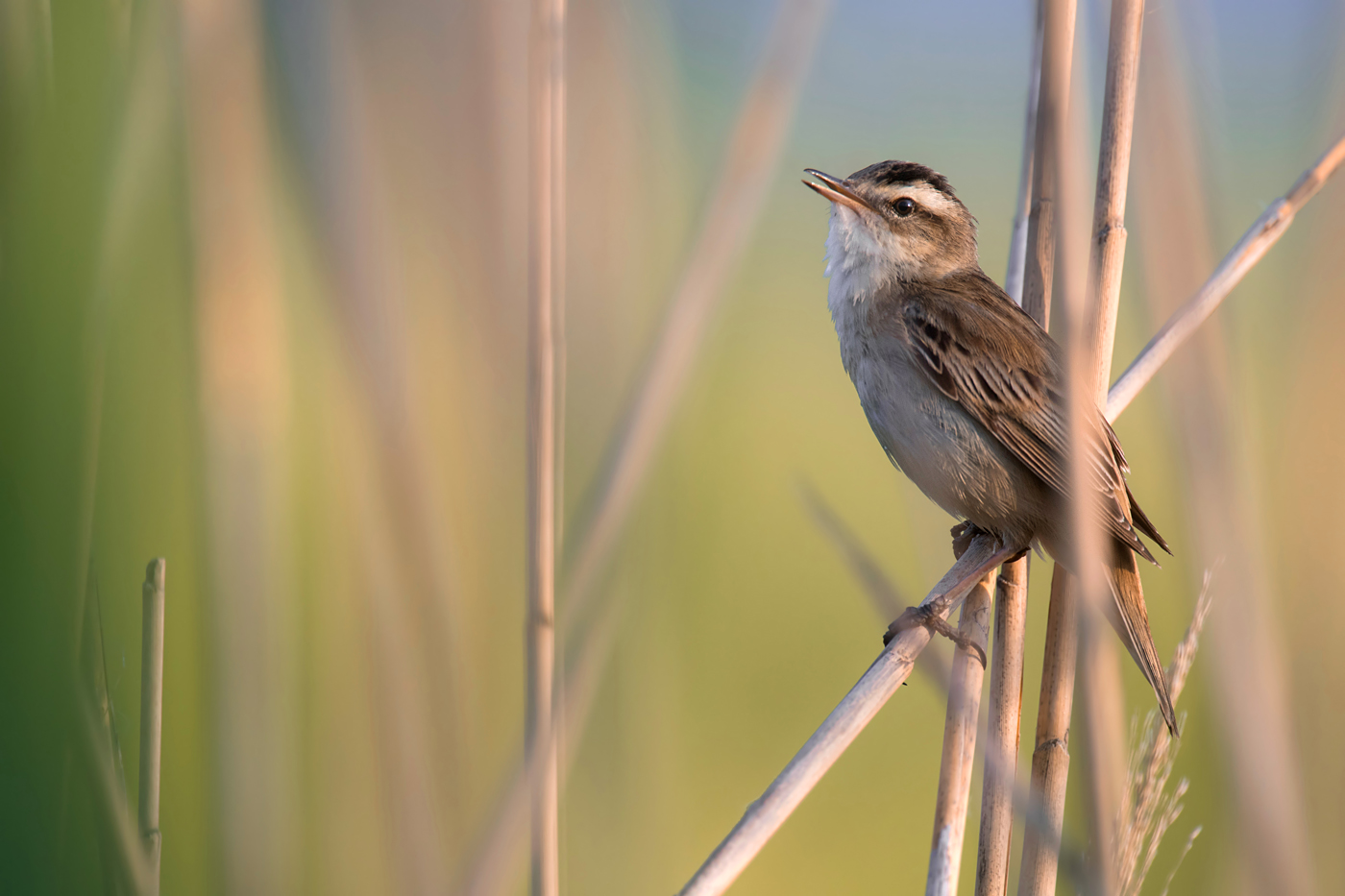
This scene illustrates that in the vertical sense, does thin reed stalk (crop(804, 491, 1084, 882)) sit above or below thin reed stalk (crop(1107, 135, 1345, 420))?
below

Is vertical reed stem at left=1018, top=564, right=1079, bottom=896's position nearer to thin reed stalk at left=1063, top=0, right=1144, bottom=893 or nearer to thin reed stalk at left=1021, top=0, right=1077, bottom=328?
thin reed stalk at left=1063, top=0, right=1144, bottom=893

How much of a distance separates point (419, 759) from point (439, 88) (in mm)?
1501

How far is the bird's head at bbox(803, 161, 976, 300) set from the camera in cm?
256

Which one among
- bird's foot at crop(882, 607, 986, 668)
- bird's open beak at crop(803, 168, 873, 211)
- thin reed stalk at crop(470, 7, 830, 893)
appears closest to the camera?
thin reed stalk at crop(470, 7, 830, 893)

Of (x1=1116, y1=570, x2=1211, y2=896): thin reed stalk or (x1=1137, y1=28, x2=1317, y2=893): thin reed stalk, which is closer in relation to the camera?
(x1=1137, y1=28, x2=1317, y2=893): thin reed stalk

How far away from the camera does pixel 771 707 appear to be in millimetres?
3795

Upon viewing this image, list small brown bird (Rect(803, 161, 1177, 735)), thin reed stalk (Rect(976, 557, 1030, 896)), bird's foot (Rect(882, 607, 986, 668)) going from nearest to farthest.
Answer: thin reed stalk (Rect(976, 557, 1030, 896)) < bird's foot (Rect(882, 607, 986, 668)) < small brown bird (Rect(803, 161, 1177, 735))

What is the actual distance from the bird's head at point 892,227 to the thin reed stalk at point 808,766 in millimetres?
1180

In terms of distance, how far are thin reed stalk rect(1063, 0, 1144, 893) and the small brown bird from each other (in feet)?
1.03

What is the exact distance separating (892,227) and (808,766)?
1.71 m

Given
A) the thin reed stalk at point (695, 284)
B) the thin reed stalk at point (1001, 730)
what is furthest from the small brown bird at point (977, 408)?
the thin reed stalk at point (695, 284)

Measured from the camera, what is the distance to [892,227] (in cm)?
258

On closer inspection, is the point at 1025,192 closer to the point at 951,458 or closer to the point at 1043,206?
the point at 1043,206

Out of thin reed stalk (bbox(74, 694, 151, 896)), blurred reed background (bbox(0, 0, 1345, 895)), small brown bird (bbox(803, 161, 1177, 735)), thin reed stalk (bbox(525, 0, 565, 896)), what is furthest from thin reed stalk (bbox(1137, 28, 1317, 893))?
thin reed stalk (bbox(74, 694, 151, 896))
